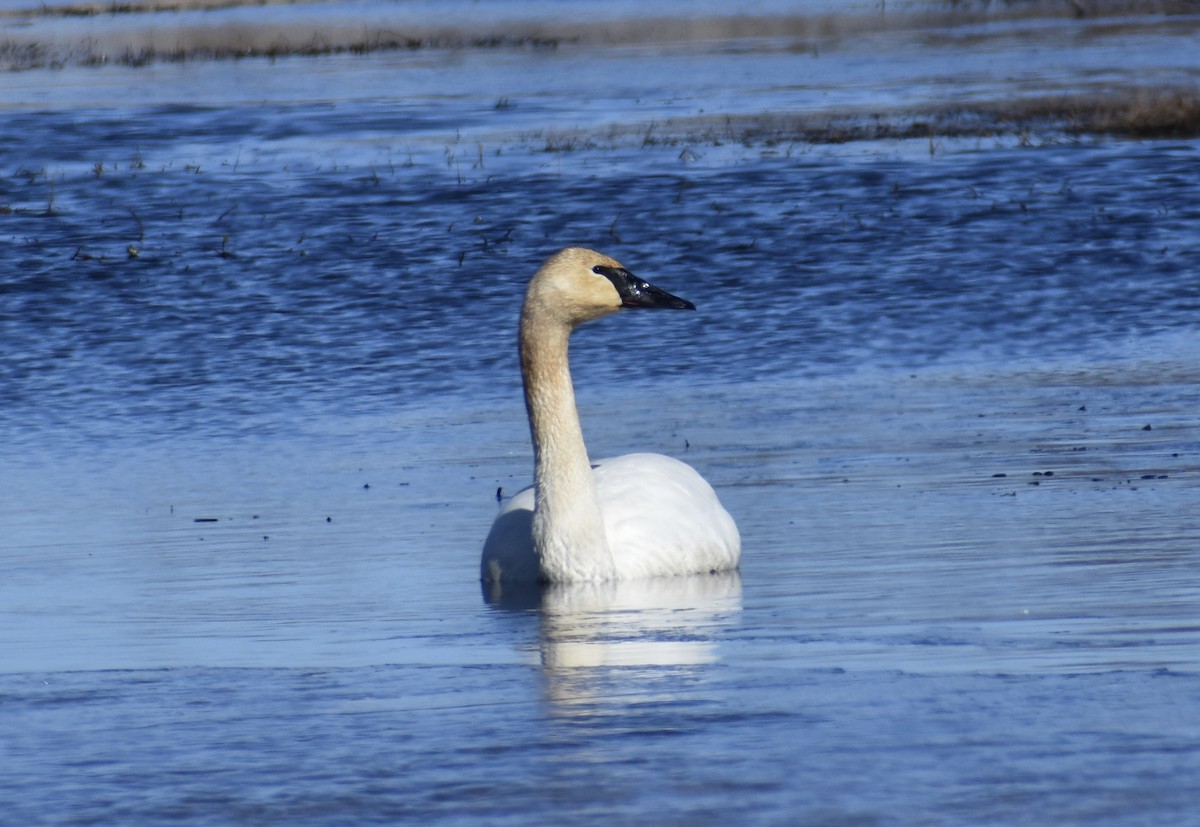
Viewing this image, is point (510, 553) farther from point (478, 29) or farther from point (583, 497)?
point (478, 29)

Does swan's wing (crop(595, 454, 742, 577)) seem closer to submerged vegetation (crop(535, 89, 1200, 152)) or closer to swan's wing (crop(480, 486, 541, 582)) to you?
swan's wing (crop(480, 486, 541, 582))

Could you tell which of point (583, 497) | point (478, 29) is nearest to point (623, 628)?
point (583, 497)

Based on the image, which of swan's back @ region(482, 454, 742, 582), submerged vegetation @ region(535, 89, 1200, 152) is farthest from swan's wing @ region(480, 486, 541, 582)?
submerged vegetation @ region(535, 89, 1200, 152)

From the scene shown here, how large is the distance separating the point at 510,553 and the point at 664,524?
1.85ft

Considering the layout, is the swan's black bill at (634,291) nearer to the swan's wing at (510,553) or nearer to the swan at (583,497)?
the swan at (583,497)

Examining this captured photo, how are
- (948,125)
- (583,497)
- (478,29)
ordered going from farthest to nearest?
(478,29) → (948,125) → (583,497)

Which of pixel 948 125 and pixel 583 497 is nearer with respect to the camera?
pixel 583 497

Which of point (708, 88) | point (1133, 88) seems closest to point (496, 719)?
point (1133, 88)

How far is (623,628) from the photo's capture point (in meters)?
6.85

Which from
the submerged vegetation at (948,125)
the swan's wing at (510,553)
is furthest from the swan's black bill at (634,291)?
the submerged vegetation at (948,125)

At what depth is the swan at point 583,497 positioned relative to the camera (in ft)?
25.8

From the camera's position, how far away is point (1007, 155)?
2222 centimetres

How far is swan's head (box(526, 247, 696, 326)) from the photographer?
845 centimetres

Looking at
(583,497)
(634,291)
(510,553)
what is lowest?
(510,553)
